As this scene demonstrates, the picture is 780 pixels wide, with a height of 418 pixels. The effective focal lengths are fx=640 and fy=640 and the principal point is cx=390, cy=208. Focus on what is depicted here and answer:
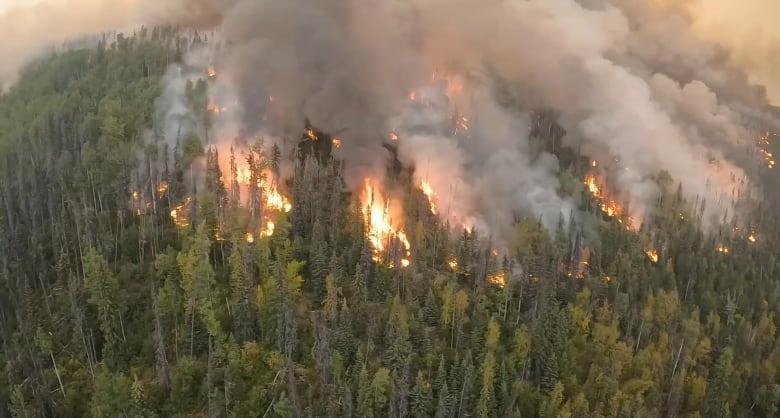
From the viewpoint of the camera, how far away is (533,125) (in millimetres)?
190875

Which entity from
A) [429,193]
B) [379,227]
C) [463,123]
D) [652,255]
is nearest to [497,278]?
[379,227]

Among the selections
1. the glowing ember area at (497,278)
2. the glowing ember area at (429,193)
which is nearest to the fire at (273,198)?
the glowing ember area at (429,193)

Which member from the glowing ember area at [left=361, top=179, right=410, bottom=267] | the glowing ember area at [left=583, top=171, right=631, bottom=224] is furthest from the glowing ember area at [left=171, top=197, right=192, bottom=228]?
the glowing ember area at [left=583, top=171, right=631, bottom=224]

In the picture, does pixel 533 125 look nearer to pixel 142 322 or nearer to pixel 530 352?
pixel 530 352

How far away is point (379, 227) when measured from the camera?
383ft

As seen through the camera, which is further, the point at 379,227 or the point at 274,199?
the point at 274,199

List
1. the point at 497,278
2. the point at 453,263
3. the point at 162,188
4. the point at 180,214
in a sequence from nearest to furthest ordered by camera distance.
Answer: the point at 497,278
the point at 180,214
the point at 453,263
the point at 162,188

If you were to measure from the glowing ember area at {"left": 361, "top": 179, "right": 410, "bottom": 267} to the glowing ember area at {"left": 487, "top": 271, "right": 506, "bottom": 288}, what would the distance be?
13747mm

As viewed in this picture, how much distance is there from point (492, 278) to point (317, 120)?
176 feet

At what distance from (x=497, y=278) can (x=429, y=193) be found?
3004 centimetres

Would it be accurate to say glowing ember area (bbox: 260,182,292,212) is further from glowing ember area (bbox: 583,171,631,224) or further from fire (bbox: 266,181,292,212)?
glowing ember area (bbox: 583,171,631,224)

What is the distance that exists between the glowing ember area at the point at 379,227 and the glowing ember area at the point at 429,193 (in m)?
9.67

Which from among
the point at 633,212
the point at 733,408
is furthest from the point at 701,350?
the point at 633,212

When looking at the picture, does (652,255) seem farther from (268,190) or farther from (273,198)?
(268,190)
